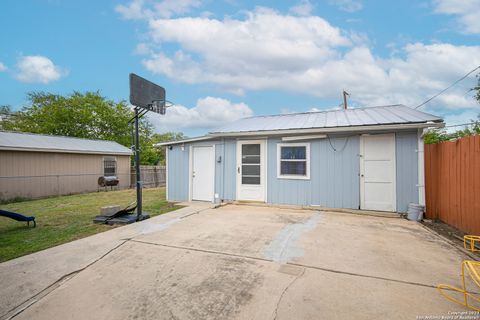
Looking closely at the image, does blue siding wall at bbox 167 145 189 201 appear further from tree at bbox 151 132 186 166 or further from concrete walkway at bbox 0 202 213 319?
tree at bbox 151 132 186 166

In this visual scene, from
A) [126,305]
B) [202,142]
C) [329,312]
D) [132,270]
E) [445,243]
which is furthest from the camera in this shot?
[202,142]

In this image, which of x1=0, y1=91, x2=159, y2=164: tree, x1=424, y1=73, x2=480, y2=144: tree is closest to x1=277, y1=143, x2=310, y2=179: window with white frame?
x1=424, y1=73, x2=480, y2=144: tree

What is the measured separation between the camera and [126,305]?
2.14 m

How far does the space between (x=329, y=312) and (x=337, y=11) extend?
10028mm

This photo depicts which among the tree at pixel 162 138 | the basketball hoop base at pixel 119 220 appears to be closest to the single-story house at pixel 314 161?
the basketball hoop base at pixel 119 220

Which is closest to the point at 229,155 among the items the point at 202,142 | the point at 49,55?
the point at 202,142

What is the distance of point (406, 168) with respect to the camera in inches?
227

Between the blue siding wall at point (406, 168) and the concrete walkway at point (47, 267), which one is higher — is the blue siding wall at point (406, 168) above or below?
above

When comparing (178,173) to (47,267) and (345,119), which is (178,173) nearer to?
(47,267)

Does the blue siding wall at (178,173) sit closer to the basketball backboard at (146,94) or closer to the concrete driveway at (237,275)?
the basketball backboard at (146,94)

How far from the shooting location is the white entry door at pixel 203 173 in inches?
316

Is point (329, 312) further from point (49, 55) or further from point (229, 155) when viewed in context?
point (49, 55)

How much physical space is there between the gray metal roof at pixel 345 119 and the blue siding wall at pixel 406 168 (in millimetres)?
493

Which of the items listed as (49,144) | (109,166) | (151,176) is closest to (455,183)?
(151,176)
